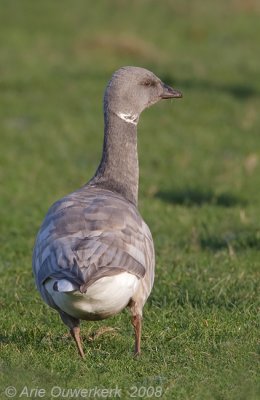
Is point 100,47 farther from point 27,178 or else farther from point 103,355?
point 103,355

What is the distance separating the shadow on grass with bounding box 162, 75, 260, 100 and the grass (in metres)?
0.06

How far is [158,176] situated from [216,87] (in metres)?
6.98

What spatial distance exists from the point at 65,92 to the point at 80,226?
1422cm

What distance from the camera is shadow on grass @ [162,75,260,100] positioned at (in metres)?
20.5

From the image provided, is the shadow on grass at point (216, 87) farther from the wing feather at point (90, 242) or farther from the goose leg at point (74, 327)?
the goose leg at point (74, 327)

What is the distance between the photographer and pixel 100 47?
24375 mm

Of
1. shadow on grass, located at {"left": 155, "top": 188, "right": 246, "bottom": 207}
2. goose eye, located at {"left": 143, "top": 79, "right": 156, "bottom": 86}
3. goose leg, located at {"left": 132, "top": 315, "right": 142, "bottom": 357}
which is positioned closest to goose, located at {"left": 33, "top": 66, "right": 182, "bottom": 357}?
goose leg, located at {"left": 132, "top": 315, "right": 142, "bottom": 357}

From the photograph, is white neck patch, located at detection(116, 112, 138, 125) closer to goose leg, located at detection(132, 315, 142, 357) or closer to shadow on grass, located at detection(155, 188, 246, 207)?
goose leg, located at detection(132, 315, 142, 357)

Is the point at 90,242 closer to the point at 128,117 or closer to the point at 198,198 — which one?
the point at 128,117

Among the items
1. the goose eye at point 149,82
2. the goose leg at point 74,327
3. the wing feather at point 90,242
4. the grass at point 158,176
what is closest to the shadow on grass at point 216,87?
the grass at point 158,176

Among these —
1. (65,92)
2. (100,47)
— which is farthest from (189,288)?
(100,47)

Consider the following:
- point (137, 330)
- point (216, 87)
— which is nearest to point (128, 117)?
point (137, 330)

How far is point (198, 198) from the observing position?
1302 centimetres

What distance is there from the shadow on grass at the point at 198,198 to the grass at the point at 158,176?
0.03m
